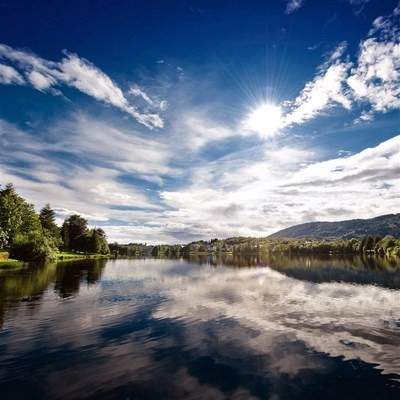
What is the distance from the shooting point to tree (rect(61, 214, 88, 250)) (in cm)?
18500

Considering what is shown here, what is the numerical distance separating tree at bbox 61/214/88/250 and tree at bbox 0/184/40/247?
→ 238 feet

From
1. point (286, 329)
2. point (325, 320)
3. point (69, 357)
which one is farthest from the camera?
point (325, 320)

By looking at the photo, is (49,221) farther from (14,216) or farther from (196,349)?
(196,349)

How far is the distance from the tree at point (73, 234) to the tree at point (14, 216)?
72.7 m

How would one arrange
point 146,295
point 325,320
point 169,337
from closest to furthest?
point 169,337 → point 325,320 → point 146,295

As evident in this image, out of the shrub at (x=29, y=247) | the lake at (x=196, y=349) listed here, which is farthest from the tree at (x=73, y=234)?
the lake at (x=196, y=349)

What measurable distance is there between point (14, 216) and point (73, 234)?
300ft

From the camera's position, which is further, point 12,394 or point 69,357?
point 69,357

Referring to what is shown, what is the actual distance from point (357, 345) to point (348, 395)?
370 inches

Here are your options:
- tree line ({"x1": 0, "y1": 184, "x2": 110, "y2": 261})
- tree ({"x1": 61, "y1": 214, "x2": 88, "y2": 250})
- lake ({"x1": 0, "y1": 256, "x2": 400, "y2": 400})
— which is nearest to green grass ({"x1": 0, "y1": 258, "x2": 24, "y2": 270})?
tree line ({"x1": 0, "y1": 184, "x2": 110, "y2": 261})

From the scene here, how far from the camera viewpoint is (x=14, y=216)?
9900cm

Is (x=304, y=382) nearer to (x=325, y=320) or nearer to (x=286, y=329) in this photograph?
(x=286, y=329)

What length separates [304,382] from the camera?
18.0 m

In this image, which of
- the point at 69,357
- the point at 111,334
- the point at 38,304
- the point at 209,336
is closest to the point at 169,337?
the point at 209,336
